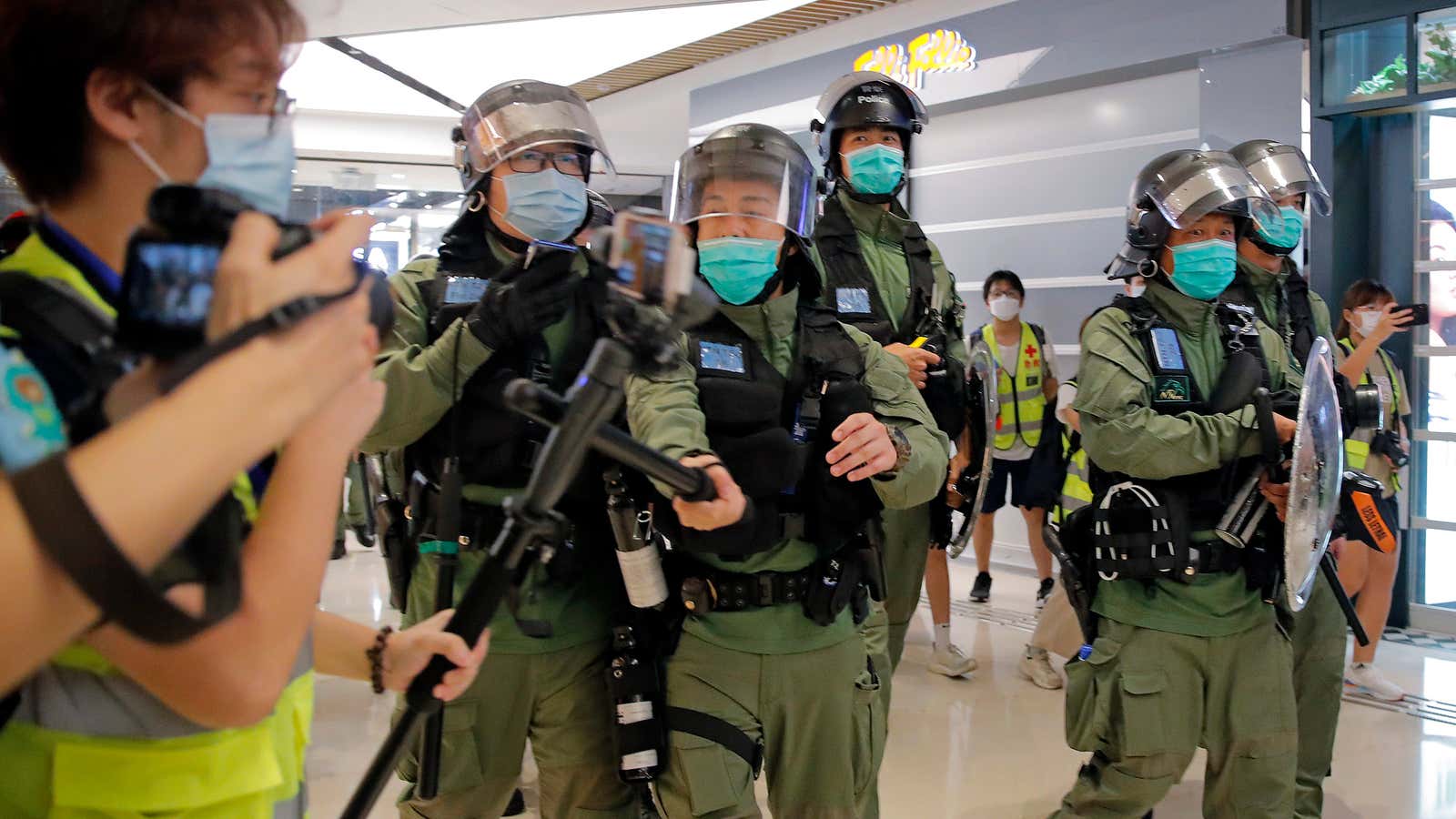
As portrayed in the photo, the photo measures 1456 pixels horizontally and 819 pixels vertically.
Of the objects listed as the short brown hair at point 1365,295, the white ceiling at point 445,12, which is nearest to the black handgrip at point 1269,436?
the short brown hair at point 1365,295

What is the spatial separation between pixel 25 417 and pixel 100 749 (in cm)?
38

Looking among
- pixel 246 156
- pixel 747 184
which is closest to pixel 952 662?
pixel 747 184

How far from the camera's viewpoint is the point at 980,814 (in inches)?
148

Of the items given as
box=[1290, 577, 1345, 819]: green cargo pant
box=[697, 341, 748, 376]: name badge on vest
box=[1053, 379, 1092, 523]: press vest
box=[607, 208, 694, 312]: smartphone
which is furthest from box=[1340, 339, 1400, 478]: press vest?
box=[607, 208, 694, 312]: smartphone

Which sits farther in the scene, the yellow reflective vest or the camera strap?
the yellow reflective vest

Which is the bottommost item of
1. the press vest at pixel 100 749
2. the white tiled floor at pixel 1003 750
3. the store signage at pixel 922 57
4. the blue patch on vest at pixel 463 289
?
the white tiled floor at pixel 1003 750

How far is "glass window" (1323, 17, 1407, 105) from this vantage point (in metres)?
5.94

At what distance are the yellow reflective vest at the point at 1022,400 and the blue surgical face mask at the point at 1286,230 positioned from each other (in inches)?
103

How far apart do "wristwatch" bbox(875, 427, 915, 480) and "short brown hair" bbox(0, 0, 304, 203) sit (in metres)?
1.58

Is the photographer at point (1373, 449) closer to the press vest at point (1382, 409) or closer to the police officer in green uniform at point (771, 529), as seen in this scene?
the press vest at point (1382, 409)

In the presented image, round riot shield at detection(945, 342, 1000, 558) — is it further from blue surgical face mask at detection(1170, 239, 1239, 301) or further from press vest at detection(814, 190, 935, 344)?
blue surgical face mask at detection(1170, 239, 1239, 301)

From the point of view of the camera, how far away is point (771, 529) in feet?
7.60

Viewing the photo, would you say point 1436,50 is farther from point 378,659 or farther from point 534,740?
point 378,659

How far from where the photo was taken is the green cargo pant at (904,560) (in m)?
3.84
